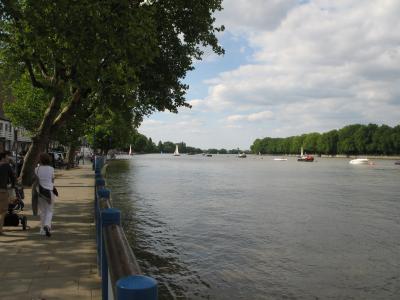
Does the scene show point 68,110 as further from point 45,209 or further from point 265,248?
point 265,248

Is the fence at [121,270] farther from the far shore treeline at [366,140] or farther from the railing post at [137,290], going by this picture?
the far shore treeline at [366,140]

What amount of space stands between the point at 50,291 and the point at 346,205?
887 inches

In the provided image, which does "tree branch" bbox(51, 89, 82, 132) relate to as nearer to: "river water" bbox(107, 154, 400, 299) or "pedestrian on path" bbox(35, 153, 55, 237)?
"river water" bbox(107, 154, 400, 299)

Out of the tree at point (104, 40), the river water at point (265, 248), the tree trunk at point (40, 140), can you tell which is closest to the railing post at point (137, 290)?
the river water at point (265, 248)

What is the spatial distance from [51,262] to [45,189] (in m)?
2.81

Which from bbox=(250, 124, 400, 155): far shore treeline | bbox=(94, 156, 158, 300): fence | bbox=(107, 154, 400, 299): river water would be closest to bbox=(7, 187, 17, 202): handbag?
bbox=(107, 154, 400, 299): river water

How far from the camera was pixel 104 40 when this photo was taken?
12172 mm

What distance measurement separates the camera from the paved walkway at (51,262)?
6.59 metres

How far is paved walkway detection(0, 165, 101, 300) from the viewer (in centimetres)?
659

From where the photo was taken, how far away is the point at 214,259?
12.2 metres

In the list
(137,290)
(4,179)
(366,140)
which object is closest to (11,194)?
(4,179)

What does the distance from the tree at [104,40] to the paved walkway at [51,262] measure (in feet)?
14.5

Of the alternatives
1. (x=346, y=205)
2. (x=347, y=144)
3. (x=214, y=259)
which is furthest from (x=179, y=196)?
(x=347, y=144)

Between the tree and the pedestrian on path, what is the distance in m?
3.15
